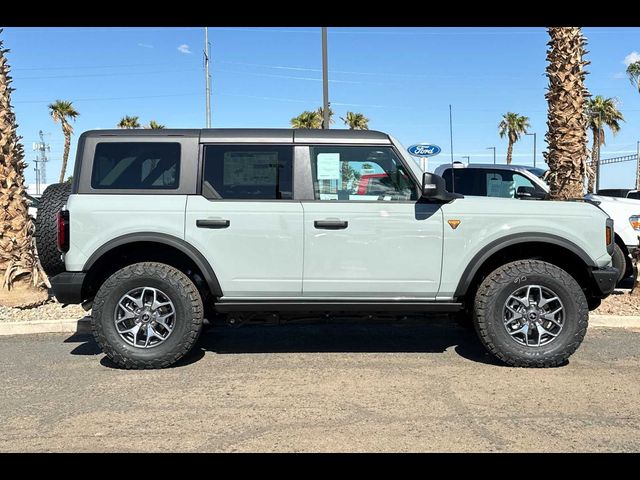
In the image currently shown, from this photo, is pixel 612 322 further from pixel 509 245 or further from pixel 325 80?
pixel 325 80

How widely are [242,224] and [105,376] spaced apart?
1728 millimetres

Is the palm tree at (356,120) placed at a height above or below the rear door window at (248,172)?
above

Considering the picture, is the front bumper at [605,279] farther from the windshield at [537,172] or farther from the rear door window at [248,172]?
the windshield at [537,172]

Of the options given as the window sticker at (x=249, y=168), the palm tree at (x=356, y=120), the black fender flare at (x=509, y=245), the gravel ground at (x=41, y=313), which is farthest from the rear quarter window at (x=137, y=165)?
the palm tree at (x=356, y=120)

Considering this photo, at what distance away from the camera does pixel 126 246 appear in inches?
185

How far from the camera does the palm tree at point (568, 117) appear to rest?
8.66 m

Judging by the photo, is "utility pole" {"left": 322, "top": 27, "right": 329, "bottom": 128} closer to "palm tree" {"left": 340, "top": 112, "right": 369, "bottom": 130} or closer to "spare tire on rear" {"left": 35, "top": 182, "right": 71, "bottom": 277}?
"spare tire on rear" {"left": 35, "top": 182, "right": 71, "bottom": 277}

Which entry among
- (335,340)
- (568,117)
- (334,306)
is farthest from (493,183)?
(334,306)

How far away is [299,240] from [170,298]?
3.97 feet

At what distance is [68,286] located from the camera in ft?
14.8

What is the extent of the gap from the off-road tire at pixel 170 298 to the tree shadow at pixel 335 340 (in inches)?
10.2

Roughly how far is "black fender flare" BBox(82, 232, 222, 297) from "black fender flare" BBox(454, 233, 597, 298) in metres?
2.18
